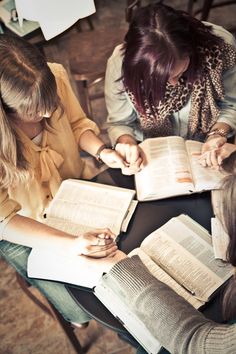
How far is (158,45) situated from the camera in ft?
3.97

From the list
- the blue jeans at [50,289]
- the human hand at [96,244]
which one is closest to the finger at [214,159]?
the human hand at [96,244]

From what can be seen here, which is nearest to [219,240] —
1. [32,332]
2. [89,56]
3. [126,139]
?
[126,139]

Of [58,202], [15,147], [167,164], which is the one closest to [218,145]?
[167,164]

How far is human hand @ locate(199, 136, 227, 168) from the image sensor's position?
4.15 ft

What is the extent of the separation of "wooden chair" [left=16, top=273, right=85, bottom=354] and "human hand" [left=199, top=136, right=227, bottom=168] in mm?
805

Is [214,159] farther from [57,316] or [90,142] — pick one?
[57,316]

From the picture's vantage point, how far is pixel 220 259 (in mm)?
1071

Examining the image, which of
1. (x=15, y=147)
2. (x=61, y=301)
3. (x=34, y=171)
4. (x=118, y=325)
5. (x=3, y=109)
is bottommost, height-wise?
(x=61, y=301)

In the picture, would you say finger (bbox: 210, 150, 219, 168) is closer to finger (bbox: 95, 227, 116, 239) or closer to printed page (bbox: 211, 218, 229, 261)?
printed page (bbox: 211, 218, 229, 261)

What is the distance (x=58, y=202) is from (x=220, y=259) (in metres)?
0.56

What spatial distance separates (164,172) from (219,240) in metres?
0.29

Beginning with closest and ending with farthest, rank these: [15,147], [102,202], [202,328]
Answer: [202,328]
[15,147]
[102,202]

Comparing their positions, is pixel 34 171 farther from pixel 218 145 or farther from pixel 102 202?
pixel 218 145

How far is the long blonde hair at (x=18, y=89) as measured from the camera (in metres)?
1.03
